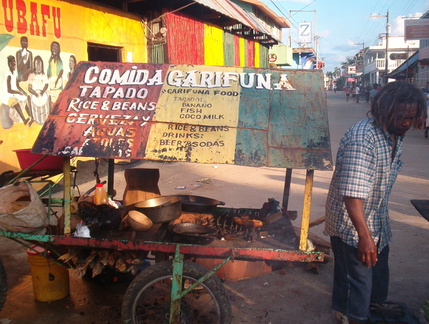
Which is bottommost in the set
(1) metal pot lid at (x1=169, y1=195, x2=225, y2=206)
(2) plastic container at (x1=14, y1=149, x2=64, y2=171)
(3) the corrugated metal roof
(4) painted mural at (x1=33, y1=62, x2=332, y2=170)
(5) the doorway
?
(1) metal pot lid at (x1=169, y1=195, x2=225, y2=206)

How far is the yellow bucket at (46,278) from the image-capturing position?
3.65 meters

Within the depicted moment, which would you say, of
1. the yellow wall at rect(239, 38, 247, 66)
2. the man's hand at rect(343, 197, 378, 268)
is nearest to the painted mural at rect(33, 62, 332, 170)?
the man's hand at rect(343, 197, 378, 268)

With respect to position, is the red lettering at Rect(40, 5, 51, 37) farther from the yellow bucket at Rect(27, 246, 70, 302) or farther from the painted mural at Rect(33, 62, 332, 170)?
the yellow bucket at Rect(27, 246, 70, 302)

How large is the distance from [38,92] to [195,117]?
495cm

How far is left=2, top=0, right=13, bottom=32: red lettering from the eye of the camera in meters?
6.23

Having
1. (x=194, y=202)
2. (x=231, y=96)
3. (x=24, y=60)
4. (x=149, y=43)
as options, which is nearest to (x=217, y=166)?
(x=149, y=43)

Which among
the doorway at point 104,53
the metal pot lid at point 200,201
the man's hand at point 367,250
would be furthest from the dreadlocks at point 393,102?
the doorway at point 104,53

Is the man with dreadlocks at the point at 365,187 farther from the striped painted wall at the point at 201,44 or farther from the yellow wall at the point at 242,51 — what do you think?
the yellow wall at the point at 242,51

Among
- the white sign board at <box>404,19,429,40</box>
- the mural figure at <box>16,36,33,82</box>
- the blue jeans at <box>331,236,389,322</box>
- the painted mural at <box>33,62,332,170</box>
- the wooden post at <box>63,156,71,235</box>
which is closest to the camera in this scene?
the blue jeans at <box>331,236,389,322</box>

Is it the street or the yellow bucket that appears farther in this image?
the yellow bucket

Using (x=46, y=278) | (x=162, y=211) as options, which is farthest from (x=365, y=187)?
(x=46, y=278)

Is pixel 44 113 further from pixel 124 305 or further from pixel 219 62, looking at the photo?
pixel 219 62

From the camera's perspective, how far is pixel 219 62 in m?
13.7

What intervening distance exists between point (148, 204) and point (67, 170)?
105 cm
